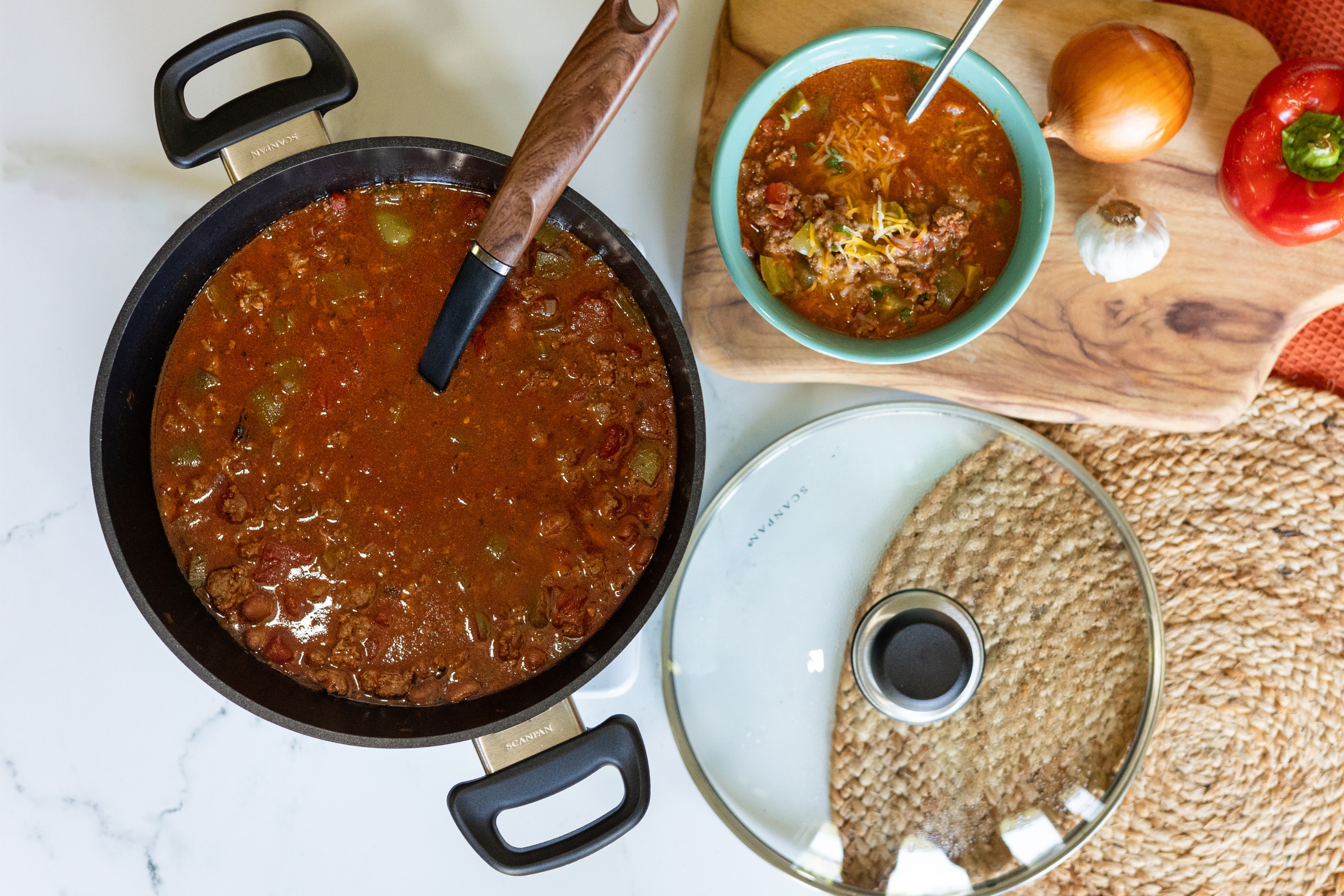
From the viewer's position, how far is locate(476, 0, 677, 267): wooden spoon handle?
6.25 feet

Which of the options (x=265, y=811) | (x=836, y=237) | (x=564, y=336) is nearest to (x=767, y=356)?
(x=836, y=237)

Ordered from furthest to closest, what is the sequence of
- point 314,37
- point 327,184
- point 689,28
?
point 689,28
point 327,184
point 314,37

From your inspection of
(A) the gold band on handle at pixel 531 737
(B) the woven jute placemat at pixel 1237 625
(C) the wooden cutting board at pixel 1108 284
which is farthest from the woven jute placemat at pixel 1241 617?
(A) the gold band on handle at pixel 531 737

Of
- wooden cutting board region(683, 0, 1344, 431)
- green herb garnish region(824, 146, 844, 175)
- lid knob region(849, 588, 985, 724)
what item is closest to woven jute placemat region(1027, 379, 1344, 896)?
wooden cutting board region(683, 0, 1344, 431)

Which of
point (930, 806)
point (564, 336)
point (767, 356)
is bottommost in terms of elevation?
point (930, 806)

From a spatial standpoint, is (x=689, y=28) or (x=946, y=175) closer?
(x=946, y=175)

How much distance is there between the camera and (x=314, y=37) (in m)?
2.10

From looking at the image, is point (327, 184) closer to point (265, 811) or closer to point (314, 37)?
point (314, 37)

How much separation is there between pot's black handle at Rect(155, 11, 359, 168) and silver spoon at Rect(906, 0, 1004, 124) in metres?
1.24

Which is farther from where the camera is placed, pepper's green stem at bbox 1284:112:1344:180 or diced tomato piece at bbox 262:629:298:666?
diced tomato piece at bbox 262:629:298:666

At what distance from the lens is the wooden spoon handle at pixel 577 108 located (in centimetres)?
190

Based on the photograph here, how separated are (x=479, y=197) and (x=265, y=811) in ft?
5.65

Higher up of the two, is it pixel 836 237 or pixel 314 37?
pixel 314 37

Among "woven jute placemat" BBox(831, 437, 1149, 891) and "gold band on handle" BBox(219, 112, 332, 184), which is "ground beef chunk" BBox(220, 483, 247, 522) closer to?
"gold band on handle" BBox(219, 112, 332, 184)
